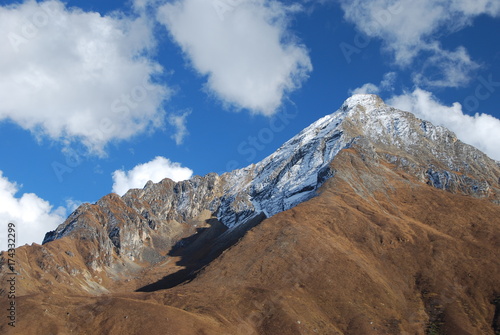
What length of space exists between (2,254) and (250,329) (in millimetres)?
118900

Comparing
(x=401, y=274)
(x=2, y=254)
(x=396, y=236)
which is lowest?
(x=401, y=274)

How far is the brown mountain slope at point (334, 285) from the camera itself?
99000 mm

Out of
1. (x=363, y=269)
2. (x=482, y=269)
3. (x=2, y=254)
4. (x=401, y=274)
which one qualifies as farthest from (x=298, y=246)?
(x=2, y=254)

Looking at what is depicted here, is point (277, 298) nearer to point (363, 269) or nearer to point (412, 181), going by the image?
point (363, 269)

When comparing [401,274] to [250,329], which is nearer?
[250,329]

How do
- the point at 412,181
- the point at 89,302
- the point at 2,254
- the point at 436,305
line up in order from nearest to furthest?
the point at 89,302
the point at 436,305
the point at 2,254
the point at 412,181

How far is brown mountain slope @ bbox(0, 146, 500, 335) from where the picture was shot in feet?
325

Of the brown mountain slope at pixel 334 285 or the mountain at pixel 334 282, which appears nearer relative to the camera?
the brown mountain slope at pixel 334 285

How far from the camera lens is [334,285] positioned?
11788 cm

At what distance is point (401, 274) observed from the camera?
129 m

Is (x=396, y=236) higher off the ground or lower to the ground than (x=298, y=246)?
lower

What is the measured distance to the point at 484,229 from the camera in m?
150

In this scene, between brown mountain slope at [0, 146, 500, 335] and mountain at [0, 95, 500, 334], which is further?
mountain at [0, 95, 500, 334]

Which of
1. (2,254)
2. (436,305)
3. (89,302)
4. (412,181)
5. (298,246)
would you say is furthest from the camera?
(412,181)
